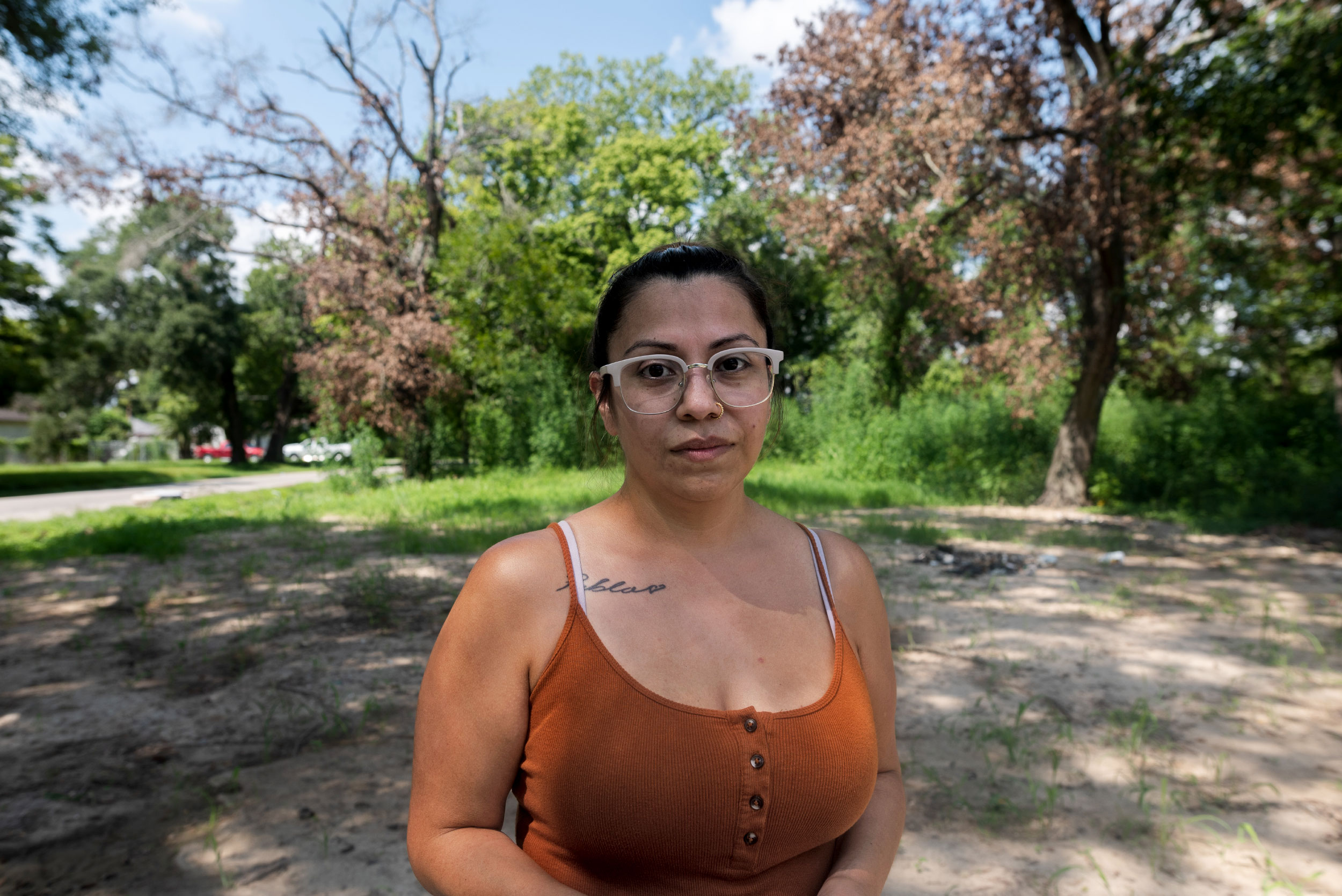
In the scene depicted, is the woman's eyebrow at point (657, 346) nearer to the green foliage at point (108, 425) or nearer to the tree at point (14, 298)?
the tree at point (14, 298)

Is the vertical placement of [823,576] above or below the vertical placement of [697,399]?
below

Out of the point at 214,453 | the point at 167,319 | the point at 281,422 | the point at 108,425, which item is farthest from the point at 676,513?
the point at 108,425

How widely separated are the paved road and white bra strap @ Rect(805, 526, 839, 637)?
47.0 feet

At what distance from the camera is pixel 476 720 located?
1.28m

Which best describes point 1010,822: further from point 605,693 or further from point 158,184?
point 158,184

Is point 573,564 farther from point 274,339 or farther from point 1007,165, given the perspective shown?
point 274,339

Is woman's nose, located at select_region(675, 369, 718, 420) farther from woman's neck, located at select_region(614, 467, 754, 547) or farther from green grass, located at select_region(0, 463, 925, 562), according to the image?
green grass, located at select_region(0, 463, 925, 562)

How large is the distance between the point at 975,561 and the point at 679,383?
6.98m

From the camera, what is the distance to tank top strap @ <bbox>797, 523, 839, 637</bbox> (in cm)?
149

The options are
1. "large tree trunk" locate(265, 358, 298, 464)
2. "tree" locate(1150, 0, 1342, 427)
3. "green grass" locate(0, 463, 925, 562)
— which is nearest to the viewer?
"tree" locate(1150, 0, 1342, 427)

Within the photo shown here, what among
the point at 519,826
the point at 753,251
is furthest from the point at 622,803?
the point at 753,251

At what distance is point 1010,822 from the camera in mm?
3027

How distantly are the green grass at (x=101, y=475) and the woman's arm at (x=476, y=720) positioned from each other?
21.1m

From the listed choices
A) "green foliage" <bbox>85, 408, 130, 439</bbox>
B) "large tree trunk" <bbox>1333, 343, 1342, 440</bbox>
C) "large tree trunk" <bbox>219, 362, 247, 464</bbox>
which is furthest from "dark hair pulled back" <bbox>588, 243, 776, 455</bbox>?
"green foliage" <bbox>85, 408, 130, 439</bbox>
